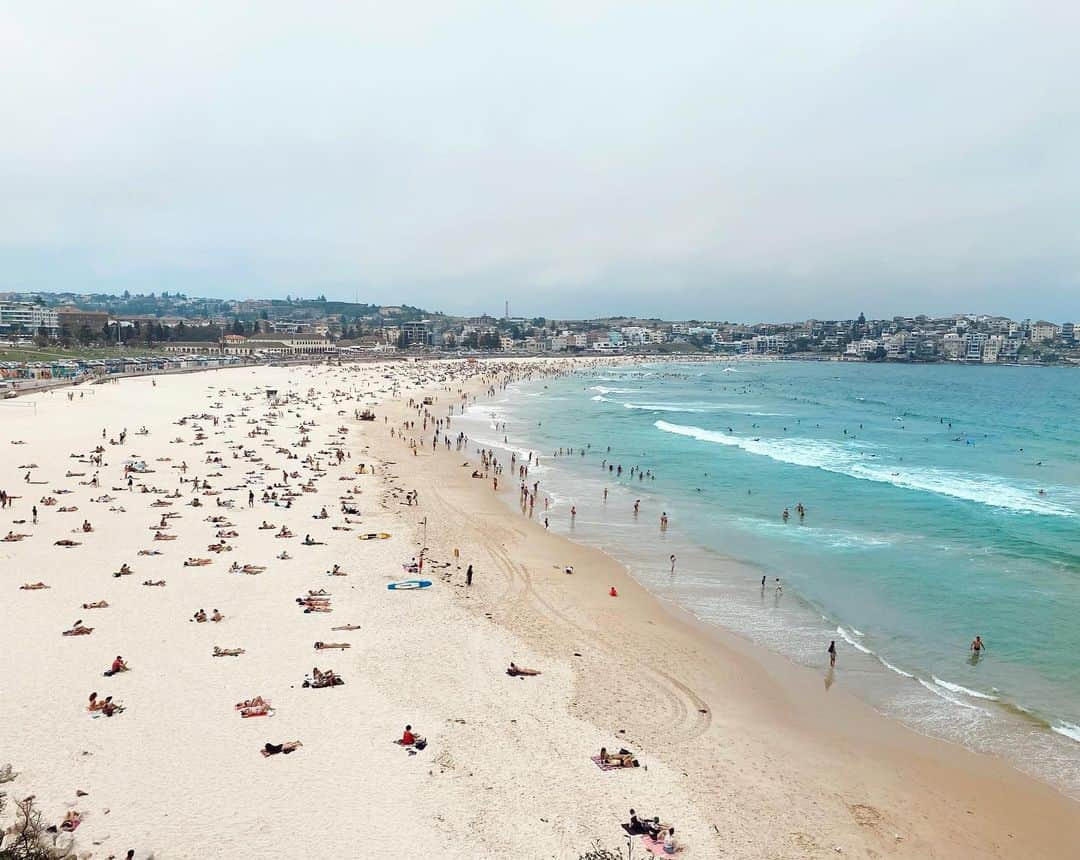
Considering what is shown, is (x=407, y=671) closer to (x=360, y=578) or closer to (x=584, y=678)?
(x=584, y=678)

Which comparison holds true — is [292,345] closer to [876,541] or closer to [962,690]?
[876,541]

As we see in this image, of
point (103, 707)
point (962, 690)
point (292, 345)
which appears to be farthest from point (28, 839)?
point (292, 345)

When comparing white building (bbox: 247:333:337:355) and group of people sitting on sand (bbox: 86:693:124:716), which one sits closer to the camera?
group of people sitting on sand (bbox: 86:693:124:716)

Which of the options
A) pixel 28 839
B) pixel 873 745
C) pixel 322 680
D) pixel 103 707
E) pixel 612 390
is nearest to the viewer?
pixel 28 839

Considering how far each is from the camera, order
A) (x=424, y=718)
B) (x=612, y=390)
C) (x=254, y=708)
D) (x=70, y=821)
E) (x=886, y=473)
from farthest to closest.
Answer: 1. (x=612, y=390)
2. (x=886, y=473)
3. (x=424, y=718)
4. (x=254, y=708)
5. (x=70, y=821)

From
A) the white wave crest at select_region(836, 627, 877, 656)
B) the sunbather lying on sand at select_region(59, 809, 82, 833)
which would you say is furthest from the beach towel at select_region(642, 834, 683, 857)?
the white wave crest at select_region(836, 627, 877, 656)

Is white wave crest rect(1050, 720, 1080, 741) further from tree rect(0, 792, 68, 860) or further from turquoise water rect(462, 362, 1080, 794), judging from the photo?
tree rect(0, 792, 68, 860)
